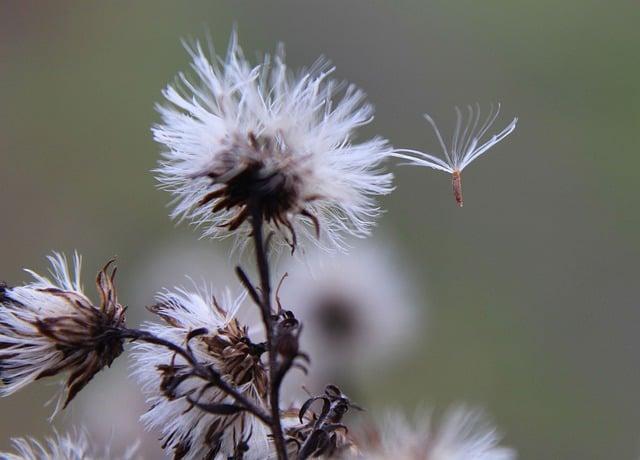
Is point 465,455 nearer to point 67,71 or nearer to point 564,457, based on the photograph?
point 564,457

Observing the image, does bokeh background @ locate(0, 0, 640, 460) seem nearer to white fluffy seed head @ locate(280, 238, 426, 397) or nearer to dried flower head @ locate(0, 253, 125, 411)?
white fluffy seed head @ locate(280, 238, 426, 397)

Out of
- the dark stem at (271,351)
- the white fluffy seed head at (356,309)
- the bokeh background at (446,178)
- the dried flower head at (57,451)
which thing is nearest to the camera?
the dark stem at (271,351)

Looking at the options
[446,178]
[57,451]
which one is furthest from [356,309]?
[446,178]

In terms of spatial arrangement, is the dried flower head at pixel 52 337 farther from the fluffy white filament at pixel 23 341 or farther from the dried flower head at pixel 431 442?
the dried flower head at pixel 431 442

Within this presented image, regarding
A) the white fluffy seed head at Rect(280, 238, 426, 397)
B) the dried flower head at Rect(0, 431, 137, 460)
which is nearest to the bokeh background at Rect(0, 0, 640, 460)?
the white fluffy seed head at Rect(280, 238, 426, 397)

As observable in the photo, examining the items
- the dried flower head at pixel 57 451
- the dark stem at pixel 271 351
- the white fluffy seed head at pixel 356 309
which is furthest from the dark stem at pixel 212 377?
the white fluffy seed head at pixel 356 309

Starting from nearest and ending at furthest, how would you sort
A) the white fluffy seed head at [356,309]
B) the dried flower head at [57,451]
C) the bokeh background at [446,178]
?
the dried flower head at [57,451] < the white fluffy seed head at [356,309] < the bokeh background at [446,178]
